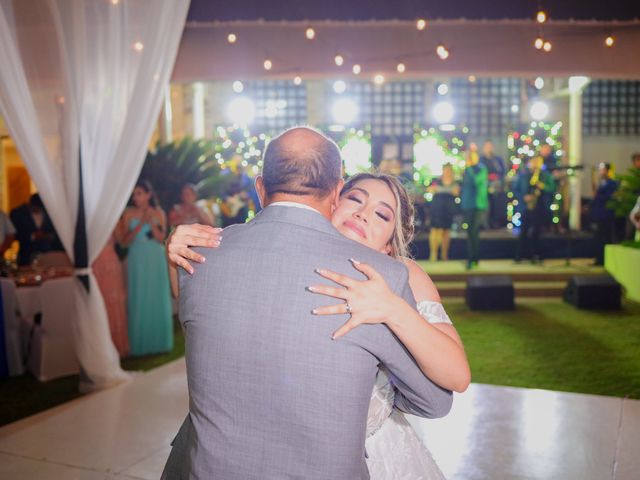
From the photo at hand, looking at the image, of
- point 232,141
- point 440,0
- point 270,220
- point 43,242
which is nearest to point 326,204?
point 270,220

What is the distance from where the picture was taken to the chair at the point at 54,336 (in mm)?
5746

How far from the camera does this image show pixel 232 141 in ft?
61.0

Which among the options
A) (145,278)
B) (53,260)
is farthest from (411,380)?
(53,260)

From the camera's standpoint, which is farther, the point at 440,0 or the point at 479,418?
the point at 440,0

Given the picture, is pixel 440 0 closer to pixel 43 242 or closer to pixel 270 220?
pixel 43 242

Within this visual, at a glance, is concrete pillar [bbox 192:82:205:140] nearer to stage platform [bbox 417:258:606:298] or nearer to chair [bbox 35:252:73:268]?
stage platform [bbox 417:258:606:298]

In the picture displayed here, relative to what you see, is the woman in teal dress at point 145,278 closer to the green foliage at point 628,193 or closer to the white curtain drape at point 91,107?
the white curtain drape at point 91,107

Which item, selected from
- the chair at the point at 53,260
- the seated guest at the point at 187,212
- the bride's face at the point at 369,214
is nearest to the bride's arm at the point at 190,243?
the bride's face at the point at 369,214

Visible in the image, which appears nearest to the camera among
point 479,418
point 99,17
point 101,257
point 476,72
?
point 479,418

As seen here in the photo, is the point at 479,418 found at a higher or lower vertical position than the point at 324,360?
lower

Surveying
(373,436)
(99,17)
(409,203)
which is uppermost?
(99,17)

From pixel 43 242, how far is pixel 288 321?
730cm

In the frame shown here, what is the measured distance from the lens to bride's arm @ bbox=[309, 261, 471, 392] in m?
1.41

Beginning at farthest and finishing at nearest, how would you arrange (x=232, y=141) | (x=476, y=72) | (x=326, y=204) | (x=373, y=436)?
(x=232, y=141) < (x=476, y=72) < (x=373, y=436) < (x=326, y=204)
